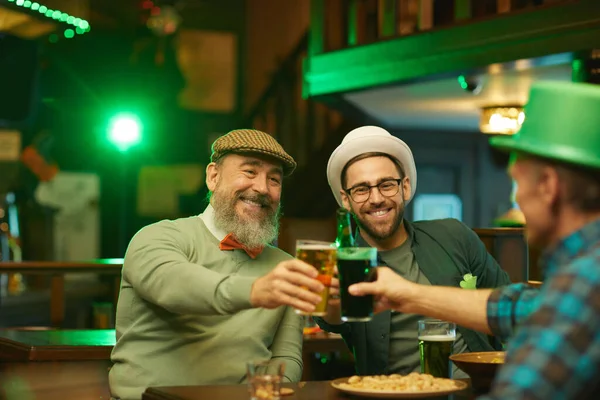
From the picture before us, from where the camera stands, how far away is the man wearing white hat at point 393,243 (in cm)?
294

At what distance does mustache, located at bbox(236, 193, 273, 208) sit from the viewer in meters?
2.88

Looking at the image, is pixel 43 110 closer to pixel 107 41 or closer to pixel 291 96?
pixel 107 41

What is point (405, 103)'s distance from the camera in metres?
8.22

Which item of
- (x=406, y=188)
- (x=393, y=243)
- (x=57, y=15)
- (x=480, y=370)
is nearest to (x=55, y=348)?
(x=393, y=243)

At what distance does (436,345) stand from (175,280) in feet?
2.50

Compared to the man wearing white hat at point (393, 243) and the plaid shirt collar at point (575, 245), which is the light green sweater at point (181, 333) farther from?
the plaid shirt collar at point (575, 245)

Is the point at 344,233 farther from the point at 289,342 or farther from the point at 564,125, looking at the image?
the point at 289,342

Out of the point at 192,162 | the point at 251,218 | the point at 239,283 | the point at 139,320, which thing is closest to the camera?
the point at 239,283

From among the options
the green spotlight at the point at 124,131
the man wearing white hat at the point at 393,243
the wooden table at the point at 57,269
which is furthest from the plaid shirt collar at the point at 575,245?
the green spotlight at the point at 124,131

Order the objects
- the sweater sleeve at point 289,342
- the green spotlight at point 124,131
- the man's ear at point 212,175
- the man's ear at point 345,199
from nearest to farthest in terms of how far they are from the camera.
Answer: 1. the sweater sleeve at point 289,342
2. the man's ear at point 212,175
3. the man's ear at point 345,199
4. the green spotlight at point 124,131

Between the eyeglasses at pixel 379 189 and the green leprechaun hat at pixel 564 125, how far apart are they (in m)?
1.45

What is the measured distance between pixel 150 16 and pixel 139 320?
8.59 m

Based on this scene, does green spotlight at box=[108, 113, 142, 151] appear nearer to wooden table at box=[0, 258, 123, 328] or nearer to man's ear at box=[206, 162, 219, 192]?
wooden table at box=[0, 258, 123, 328]

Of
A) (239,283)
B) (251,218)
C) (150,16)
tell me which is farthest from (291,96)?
(239,283)
